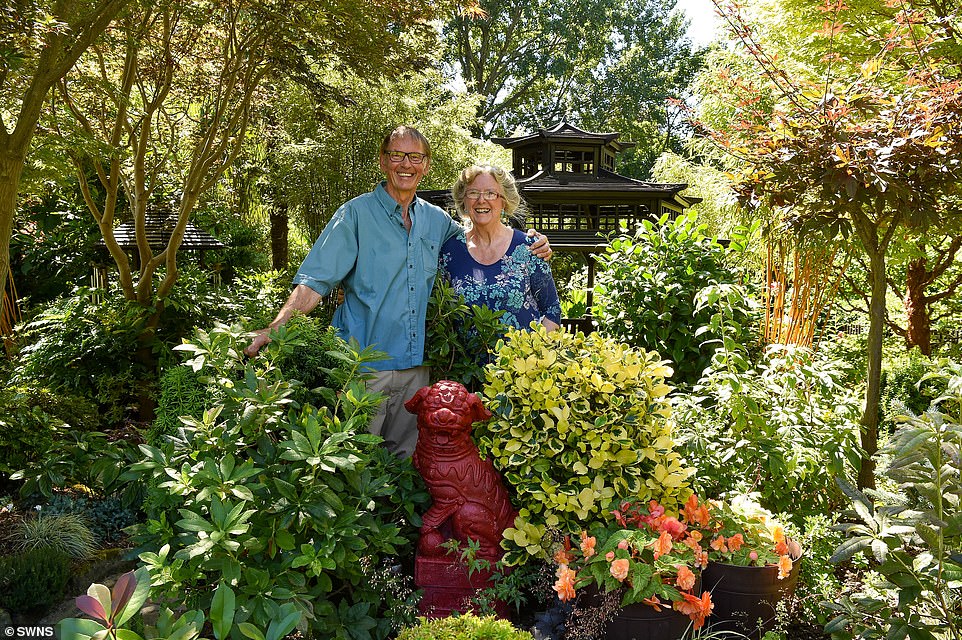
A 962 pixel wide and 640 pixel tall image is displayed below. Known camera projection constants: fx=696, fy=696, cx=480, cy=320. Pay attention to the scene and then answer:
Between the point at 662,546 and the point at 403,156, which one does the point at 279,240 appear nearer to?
the point at 403,156

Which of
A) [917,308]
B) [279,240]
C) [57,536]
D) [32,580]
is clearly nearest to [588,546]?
[32,580]

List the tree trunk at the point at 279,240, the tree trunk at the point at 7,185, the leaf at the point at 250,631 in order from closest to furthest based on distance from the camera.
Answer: the leaf at the point at 250,631
the tree trunk at the point at 7,185
the tree trunk at the point at 279,240

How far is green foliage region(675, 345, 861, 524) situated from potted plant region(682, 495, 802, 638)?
371 millimetres

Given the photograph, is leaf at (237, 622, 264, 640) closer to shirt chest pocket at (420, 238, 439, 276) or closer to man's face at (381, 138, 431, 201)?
shirt chest pocket at (420, 238, 439, 276)

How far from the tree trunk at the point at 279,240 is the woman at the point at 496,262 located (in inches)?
398

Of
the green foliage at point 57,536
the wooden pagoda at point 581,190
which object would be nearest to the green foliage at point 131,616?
the green foliage at point 57,536

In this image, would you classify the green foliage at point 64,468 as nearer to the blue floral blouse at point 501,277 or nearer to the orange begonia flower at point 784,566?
the blue floral blouse at point 501,277

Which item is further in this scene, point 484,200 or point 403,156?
point 484,200

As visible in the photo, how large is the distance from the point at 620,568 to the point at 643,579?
75mm

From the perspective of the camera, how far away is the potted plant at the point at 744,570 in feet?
7.52

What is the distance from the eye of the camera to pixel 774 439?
2955mm

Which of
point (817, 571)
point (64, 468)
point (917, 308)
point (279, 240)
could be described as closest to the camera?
point (817, 571)

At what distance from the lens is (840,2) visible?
2.94 m

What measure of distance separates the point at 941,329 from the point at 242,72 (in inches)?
338
